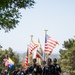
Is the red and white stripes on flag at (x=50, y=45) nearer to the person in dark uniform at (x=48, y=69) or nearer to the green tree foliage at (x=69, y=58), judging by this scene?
the person in dark uniform at (x=48, y=69)

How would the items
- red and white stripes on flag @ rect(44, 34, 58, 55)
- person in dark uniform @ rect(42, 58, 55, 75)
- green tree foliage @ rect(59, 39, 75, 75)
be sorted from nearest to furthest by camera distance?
person in dark uniform @ rect(42, 58, 55, 75) < red and white stripes on flag @ rect(44, 34, 58, 55) < green tree foliage @ rect(59, 39, 75, 75)

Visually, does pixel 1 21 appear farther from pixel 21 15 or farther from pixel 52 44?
pixel 52 44

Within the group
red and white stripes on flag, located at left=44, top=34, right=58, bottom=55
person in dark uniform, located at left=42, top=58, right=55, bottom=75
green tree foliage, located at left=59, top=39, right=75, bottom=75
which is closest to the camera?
person in dark uniform, located at left=42, top=58, right=55, bottom=75

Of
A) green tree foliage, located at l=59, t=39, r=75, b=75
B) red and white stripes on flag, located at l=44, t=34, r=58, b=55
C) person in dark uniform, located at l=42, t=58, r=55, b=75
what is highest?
green tree foliage, located at l=59, t=39, r=75, b=75

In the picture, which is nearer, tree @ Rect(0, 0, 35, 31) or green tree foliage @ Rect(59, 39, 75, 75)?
tree @ Rect(0, 0, 35, 31)

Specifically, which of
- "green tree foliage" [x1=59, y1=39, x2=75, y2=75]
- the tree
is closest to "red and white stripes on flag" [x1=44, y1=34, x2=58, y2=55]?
the tree

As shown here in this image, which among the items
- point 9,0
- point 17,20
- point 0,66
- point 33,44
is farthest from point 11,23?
point 0,66

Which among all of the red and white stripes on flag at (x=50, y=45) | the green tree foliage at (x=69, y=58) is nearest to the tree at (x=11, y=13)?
the red and white stripes on flag at (x=50, y=45)

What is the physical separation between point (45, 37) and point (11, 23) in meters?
5.55

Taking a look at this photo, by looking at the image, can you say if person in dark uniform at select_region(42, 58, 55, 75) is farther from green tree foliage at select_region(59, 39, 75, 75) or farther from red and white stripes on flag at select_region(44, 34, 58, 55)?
green tree foliage at select_region(59, 39, 75, 75)

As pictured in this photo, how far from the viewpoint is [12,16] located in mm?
21641

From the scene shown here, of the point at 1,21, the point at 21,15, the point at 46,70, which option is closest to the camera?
the point at 46,70

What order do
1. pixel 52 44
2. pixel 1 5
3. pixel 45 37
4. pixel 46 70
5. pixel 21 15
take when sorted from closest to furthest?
pixel 46 70, pixel 1 5, pixel 21 15, pixel 52 44, pixel 45 37

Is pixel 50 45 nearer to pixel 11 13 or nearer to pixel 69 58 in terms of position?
pixel 11 13
